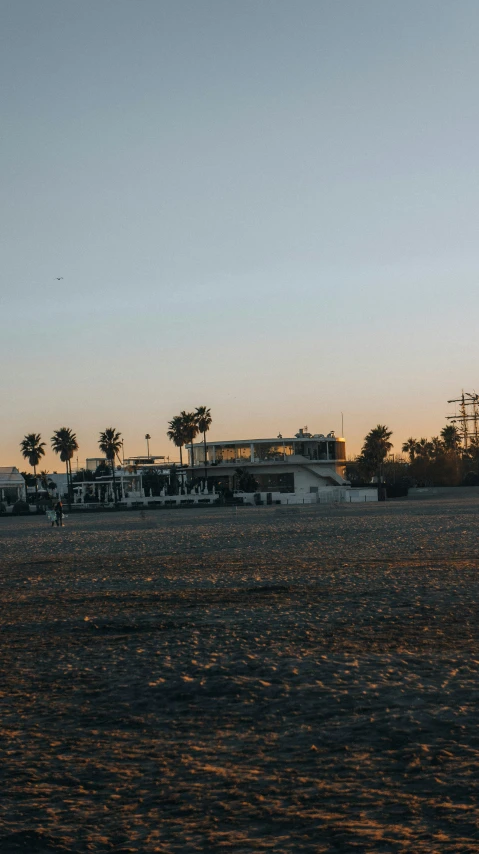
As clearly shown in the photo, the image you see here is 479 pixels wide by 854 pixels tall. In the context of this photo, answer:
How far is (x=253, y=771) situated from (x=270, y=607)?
8.57 meters

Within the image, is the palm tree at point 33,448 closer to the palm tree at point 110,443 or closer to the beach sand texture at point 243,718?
the palm tree at point 110,443

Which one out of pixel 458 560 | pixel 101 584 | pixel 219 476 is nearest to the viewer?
pixel 101 584

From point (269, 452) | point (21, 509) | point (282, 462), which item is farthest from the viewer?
point (269, 452)

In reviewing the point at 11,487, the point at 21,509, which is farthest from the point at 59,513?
the point at 11,487

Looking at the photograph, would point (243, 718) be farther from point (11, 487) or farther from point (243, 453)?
point (11, 487)

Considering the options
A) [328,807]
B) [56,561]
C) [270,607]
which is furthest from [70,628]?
[56,561]

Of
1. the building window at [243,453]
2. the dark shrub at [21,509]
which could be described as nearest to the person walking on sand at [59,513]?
the dark shrub at [21,509]

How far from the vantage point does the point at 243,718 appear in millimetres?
7906

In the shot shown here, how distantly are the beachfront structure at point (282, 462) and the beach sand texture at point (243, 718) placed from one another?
97.2 m

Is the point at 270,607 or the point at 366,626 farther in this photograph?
the point at 270,607

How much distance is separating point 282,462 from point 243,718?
106854 millimetres

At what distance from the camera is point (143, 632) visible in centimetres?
1288

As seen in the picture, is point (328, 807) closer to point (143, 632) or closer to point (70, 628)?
point (143, 632)

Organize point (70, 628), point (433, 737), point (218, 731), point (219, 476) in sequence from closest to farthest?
point (433, 737) < point (218, 731) < point (70, 628) < point (219, 476)
